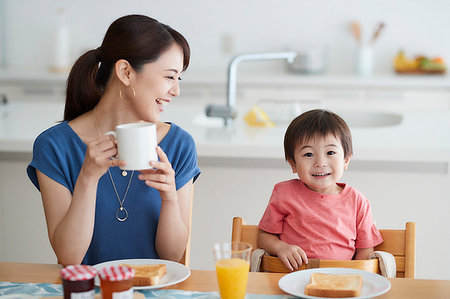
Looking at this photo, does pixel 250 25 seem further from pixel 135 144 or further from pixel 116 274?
pixel 116 274

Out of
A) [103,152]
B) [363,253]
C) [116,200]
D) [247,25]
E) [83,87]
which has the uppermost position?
[247,25]

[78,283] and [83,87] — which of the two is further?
[83,87]

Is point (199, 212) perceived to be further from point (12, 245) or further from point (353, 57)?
point (353, 57)

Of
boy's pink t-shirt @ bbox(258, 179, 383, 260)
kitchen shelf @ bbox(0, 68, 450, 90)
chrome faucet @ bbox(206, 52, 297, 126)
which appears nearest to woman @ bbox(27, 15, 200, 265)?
boy's pink t-shirt @ bbox(258, 179, 383, 260)

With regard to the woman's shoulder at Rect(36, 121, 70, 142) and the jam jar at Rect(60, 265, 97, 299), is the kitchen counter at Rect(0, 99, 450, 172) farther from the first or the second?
the jam jar at Rect(60, 265, 97, 299)

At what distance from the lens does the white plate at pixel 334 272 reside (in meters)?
Answer: 1.08

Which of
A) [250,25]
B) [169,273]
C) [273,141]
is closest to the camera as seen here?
[169,273]

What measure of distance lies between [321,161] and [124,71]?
503 mm

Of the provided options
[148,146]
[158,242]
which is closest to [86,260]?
[158,242]

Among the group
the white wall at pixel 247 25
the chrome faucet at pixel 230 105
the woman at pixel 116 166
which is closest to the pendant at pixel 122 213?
the woman at pixel 116 166

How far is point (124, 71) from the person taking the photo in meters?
Result: 1.41

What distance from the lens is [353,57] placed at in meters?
4.62

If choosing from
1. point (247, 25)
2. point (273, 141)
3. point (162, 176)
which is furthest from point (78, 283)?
point (247, 25)

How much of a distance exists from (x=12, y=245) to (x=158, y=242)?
3.32 feet
